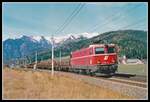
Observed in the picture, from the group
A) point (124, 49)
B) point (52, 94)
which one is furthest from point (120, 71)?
point (52, 94)

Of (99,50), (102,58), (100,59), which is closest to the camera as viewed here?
(100,59)

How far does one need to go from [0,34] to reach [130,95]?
767 centimetres

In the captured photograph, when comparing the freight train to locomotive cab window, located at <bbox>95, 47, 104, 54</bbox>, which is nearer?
the freight train

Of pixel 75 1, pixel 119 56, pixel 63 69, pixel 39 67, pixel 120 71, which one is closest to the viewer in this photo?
pixel 75 1

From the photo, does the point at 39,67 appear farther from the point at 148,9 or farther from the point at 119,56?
the point at 148,9

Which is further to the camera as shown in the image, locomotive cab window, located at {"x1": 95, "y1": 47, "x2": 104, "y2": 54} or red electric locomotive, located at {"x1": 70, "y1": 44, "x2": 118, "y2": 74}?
locomotive cab window, located at {"x1": 95, "y1": 47, "x2": 104, "y2": 54}

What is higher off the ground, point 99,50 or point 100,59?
point 99,50

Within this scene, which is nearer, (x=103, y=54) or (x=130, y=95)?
(x=130, y=95)

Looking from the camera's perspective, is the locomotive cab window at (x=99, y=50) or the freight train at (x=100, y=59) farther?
the locomotive cab window at (x=99, y=50)

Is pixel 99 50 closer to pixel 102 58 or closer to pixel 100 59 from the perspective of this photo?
pixel 102 58

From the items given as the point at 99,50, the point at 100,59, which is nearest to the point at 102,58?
the point at 100,59

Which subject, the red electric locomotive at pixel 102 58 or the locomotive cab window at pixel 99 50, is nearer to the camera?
Answer: the red electric locomotive at pixel 102 58

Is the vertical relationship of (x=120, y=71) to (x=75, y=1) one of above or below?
below

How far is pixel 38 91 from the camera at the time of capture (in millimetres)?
19594
